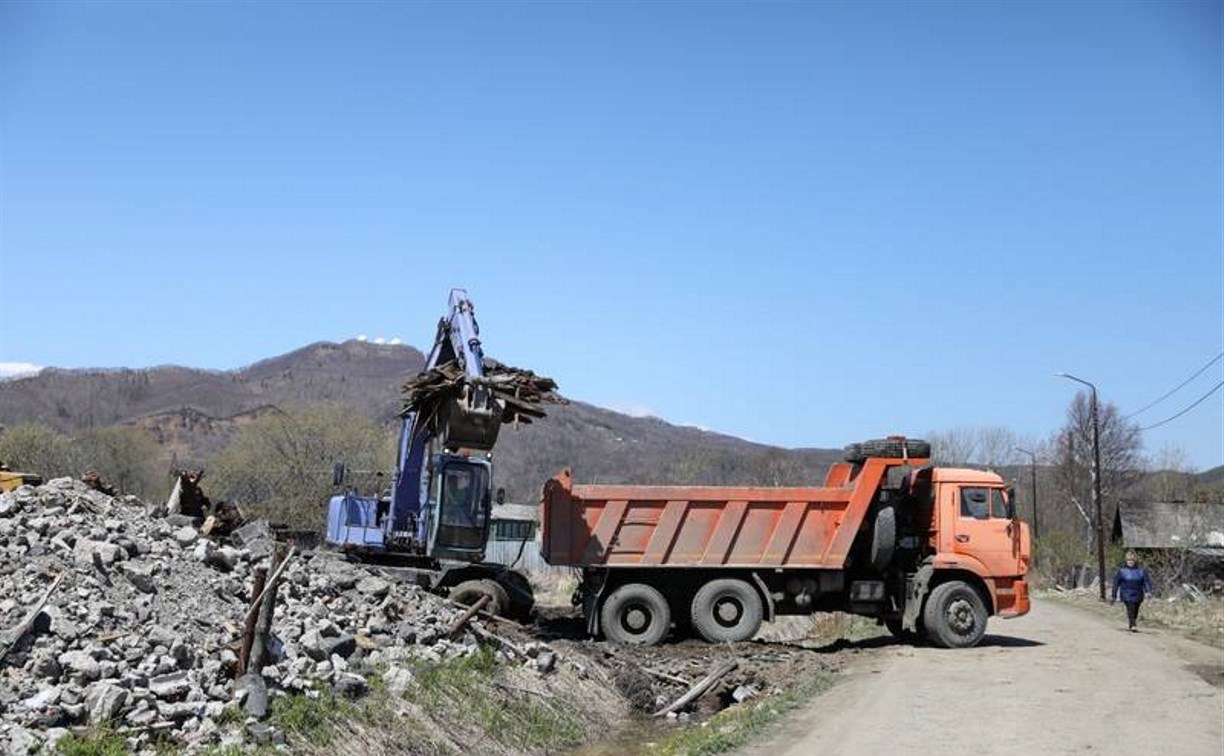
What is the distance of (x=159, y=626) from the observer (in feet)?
37.3

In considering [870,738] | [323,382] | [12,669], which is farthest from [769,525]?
[323,382]

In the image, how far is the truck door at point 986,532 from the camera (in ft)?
65.7

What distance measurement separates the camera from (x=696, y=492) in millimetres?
19641

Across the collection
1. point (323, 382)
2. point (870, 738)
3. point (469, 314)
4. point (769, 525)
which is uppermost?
point (323, 382)

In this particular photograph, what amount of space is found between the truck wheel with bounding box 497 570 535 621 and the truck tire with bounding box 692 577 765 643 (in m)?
2.95

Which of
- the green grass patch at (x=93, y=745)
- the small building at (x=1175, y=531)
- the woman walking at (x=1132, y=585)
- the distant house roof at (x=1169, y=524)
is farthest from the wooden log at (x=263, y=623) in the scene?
the distant house roof at (x=1169, y=524)

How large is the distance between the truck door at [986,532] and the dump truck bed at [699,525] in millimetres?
1729

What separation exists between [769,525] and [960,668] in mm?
4148

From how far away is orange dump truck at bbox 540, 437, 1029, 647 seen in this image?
19484 mm

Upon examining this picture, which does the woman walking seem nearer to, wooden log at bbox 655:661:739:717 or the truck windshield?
the truck windshield

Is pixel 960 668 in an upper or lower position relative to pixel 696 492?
lower

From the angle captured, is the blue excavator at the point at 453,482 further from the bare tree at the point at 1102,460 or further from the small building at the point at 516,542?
the bare tree at the point at 1102,460

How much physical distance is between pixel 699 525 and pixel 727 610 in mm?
1564

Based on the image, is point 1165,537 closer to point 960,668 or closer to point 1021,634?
point 1021,634
